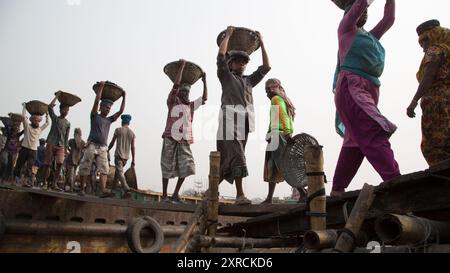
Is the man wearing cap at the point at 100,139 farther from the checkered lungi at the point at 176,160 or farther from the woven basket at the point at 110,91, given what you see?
the checkered lungi at the point at 176,160

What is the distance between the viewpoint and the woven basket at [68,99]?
7703 mm

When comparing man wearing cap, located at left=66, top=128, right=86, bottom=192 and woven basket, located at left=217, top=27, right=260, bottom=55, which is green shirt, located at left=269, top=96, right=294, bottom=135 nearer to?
woven basket, located at left=217, top=27, right=260, bottom=55

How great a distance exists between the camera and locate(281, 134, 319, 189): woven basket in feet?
15.1

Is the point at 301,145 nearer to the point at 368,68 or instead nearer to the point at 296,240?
the point at 296,240

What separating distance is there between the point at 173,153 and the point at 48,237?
2195mm

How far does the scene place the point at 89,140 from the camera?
6.96m

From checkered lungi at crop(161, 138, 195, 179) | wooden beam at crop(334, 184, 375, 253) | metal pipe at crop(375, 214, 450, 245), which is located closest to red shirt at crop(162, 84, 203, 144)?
checkered lungi at crop(161, 138, 195, 179)

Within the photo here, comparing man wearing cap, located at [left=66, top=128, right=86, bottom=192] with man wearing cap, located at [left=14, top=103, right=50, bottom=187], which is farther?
man wearing cap, located at [left=66, top=128, right=86, bottom=192]

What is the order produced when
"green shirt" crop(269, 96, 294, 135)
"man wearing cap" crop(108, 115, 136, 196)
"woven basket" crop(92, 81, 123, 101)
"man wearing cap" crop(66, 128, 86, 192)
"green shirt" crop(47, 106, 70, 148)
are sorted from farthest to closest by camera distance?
"man wearing cap" crop(66, 128, 86, 192) → "green shirt" crop(47, 106, 70, 148) → "man wearing cap" crop(108, 115, 136, 196) → "woven basket" crop(92, 81, 123, 101) → "green shirt" crop(269, 96, 294, 135)

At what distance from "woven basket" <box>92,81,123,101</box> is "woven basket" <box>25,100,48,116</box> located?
2696 millimetres

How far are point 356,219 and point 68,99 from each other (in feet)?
23.7

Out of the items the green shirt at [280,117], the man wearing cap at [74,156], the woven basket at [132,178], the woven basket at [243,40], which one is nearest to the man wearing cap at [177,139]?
the woven basket at [243,40]

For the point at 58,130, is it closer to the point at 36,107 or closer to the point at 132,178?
the point at 36,107

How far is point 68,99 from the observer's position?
309 inches
